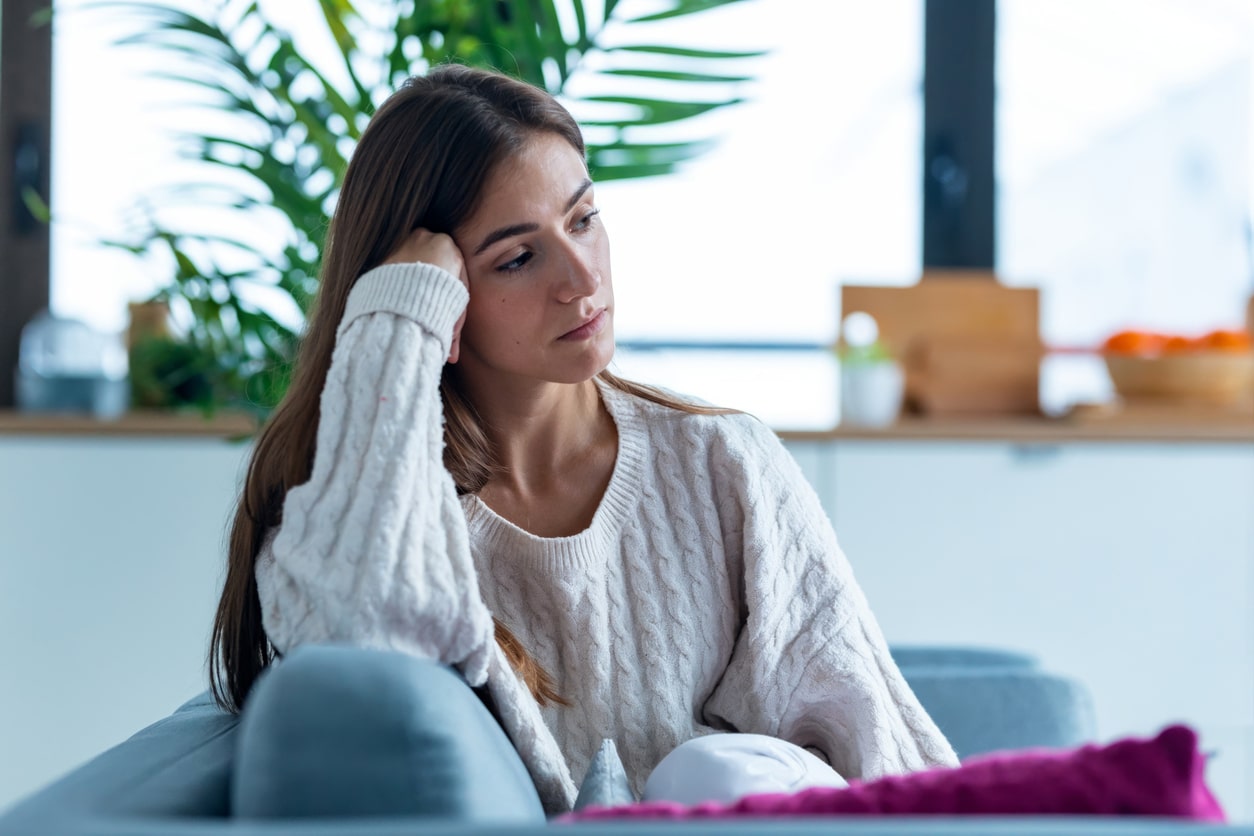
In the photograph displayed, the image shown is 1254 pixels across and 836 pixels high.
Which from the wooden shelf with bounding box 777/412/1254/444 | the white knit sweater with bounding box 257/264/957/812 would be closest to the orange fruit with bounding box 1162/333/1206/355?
the wooden shelf with bounding box 777/412/1254/444

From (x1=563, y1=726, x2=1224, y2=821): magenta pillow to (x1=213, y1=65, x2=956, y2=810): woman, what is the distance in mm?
452

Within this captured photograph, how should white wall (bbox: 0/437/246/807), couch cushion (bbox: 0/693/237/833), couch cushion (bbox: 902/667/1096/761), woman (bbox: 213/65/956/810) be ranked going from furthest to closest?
white wall (bbox: 0/437/246/807) < couch cushion (bbox: 902/667/1096/761) < woman (bbox: 213/65/956/810) < couch cushion (bbox: 0/693/237/833)

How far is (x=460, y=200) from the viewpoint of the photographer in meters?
1.35

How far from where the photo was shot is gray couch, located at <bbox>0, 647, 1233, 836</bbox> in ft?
2.18

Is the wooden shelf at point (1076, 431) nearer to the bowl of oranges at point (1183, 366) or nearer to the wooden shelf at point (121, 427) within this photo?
the bowl of oranges at point (1183, 366)

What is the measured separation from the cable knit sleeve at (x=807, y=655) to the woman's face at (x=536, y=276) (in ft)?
0.70

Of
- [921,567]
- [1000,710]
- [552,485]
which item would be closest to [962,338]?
[921,567]

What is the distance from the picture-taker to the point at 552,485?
1.48m

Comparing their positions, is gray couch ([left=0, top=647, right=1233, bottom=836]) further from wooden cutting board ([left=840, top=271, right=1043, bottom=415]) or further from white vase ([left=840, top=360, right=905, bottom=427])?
wooden cutting board ([left=840, top=271, right=1043, bottom=415])

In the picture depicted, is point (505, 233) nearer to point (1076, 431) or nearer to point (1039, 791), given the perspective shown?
point (1039, 791)

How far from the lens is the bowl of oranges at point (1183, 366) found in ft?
9.30

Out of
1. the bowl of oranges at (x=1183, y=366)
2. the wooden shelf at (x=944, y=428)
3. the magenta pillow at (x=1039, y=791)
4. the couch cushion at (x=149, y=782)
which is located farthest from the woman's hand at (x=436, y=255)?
the bowl of oranges at (x=1183, y=366)

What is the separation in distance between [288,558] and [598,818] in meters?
0.45

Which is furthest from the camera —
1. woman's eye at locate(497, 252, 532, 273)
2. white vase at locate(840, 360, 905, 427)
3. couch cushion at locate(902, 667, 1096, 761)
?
white vase at locate(840, 360, 905, 427)
